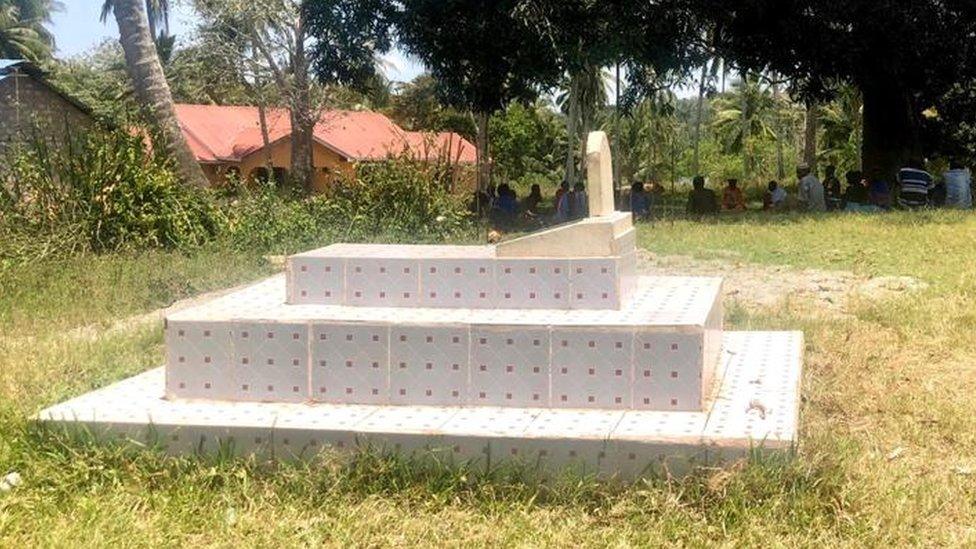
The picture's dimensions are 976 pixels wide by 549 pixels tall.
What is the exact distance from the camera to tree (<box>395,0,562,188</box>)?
52.1ft

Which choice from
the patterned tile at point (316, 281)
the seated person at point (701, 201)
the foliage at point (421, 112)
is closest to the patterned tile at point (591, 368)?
the patterned tile at point (316, 281)

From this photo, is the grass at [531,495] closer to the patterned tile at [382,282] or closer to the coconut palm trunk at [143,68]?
the patterned tile at [382,282]

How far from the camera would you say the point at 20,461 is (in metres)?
3.95

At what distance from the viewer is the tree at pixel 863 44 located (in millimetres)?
15562

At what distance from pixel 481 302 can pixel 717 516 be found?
1.53m

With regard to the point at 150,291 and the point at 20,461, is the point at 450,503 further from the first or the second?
the point at 150,291

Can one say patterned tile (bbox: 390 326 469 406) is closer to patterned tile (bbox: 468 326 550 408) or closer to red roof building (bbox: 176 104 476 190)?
patterned tile (bbox: 468 326 550 408)

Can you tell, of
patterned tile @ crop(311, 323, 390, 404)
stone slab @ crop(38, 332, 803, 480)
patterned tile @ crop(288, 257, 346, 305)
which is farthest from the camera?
patterned tile @ crop(288, 257, 346, 305)

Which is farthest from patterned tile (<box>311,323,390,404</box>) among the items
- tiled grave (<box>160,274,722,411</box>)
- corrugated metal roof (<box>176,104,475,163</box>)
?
corrugated metal roof (<box>176,104,475,163</box>)

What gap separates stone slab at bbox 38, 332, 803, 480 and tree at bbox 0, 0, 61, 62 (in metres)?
43.8

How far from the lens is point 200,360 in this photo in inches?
174

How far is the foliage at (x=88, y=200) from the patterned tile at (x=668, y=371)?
7320mm

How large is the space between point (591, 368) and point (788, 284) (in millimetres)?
4775

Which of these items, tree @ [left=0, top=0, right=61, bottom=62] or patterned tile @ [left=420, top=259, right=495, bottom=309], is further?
tree @ [left=0, top=0, right=61, bottom=62]
